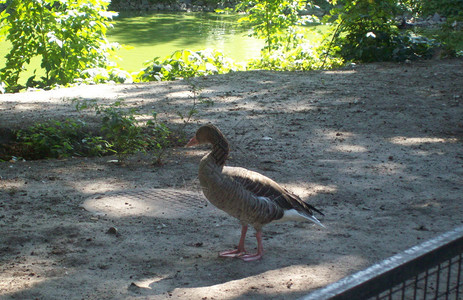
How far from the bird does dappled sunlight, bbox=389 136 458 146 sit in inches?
141

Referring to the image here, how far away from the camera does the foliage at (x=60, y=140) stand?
666 centimetres

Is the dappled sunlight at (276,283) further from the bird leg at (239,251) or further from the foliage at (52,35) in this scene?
the foliage at (52,35)

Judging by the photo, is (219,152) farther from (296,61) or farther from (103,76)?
(296,61)

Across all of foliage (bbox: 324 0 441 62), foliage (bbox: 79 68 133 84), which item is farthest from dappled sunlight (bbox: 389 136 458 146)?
foliage (bbox: 79 68 133 84)

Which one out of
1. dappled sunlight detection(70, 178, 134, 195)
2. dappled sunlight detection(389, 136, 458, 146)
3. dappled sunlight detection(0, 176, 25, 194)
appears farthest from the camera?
dappled sunlight detection(389, 136, 458, 146)

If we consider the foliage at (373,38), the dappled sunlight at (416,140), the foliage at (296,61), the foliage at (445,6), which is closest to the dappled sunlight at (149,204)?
the dappled sunlight at (416,140)

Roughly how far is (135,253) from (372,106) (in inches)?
227

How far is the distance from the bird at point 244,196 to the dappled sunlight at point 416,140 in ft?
11.7

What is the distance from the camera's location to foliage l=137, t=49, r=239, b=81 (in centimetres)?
1172

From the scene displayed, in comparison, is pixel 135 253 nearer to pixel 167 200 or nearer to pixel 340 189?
pixel 167 200

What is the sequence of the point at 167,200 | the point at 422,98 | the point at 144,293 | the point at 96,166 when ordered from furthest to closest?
the point at 422,98, the point at 96,166, the point at 167,200, the point at 144,293

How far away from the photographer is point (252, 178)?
4.03 m

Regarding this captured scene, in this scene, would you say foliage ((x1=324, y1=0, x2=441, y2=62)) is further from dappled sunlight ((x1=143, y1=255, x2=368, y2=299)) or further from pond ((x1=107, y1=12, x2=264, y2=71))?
dappled sunlight ((x1=143, y1=255, x2=368, y2=299))

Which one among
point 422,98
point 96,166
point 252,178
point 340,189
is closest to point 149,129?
point 96,166
